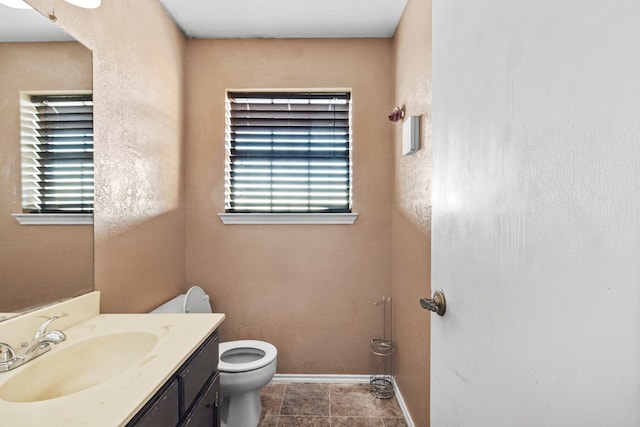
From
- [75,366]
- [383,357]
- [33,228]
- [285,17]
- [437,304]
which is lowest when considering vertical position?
[383,357]

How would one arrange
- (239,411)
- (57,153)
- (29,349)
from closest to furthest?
(29,349) → (57,153) → (239,411)

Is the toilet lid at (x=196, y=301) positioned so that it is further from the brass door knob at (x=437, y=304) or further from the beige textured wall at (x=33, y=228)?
the brass door knob at (x=437, y=304)

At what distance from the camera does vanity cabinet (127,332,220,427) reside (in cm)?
88

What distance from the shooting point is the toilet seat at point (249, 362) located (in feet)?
5.88

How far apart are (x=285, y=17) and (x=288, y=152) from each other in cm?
90

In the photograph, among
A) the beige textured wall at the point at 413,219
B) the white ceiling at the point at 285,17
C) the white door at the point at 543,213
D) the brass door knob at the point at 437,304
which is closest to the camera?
the white door at the point at 543,213

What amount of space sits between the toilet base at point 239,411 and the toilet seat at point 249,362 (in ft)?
0.64

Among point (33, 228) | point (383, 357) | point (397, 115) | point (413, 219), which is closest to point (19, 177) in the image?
point (33, 228)

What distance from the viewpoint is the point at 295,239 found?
2.42m

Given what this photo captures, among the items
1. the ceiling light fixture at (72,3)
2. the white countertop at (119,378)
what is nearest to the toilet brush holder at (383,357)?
the white countertop at (119,378)

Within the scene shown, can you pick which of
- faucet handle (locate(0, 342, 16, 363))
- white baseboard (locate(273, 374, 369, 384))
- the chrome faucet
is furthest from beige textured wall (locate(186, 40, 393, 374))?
faucet handle (locate(0, 342, 16, 363))

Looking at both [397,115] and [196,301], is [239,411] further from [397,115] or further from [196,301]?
[397,115]

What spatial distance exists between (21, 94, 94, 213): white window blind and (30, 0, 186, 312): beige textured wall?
7cm

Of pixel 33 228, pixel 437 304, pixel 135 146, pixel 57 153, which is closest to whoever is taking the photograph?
pixel 437 304
